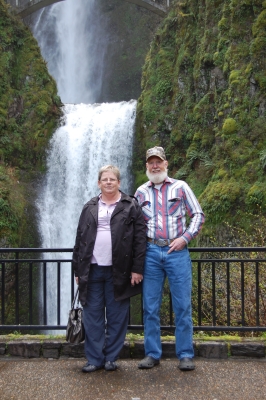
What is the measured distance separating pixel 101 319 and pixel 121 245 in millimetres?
866

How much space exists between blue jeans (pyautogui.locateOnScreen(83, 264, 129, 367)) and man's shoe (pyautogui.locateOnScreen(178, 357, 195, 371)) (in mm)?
668

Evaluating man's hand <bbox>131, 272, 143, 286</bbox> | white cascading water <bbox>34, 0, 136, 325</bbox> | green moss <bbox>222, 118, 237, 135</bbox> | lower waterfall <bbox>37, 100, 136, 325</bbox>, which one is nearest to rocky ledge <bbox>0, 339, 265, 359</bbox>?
man's hand <bbox>131, 272, 143, 286</bbox>

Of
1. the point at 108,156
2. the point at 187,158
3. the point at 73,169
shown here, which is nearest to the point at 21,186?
the point at 73,169

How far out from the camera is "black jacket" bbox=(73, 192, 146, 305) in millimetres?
4633

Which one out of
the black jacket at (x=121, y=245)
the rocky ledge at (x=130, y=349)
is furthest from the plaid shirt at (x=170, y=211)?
the rocky ledge at (x=130, y=349)

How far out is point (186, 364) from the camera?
4742mm

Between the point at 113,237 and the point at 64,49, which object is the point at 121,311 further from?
the point at 64,49

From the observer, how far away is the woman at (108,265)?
15.3 feet

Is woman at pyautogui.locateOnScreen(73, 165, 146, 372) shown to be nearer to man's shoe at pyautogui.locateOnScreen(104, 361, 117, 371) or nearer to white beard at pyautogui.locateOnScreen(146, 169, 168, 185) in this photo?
man's shoe at pyautogui.locateOnScreen(104, 361, 117, 371)

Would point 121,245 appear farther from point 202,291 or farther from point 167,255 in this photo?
point 202,291

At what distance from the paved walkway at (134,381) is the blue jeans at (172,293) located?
0.94 ft

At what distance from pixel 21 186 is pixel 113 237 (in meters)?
18.4

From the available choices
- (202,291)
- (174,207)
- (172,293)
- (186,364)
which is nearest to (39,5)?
(202,291)

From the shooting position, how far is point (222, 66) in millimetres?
18969
